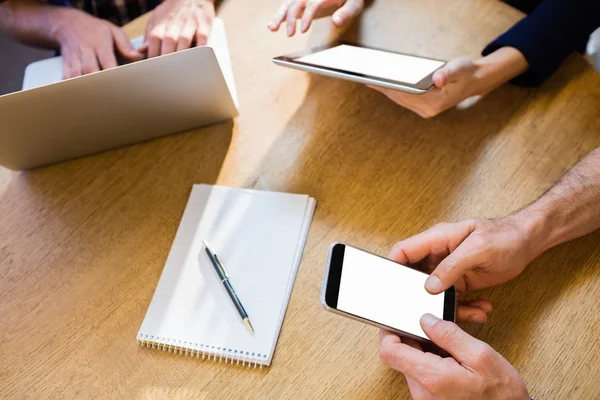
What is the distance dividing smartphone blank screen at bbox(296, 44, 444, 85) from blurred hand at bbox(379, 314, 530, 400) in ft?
1.31

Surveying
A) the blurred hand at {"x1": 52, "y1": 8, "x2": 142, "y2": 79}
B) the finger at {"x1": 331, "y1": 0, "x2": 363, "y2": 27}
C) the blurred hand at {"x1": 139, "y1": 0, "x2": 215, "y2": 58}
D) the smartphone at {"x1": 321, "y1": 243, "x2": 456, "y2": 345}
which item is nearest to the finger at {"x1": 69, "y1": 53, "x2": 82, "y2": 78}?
the blurred hand at {"x1": 52, "y1": 8, "x2": 142, "y2": 79}

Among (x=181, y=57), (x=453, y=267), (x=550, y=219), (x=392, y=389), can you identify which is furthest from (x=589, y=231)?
(x=181, y=57)

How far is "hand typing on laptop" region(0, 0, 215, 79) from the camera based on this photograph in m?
0.98

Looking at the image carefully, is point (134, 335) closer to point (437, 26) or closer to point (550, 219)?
point (550, 219)

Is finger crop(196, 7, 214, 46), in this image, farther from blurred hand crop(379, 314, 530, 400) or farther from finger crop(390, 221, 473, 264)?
blurred hand crop(379, 314, 530, 400)

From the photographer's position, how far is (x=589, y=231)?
80cm

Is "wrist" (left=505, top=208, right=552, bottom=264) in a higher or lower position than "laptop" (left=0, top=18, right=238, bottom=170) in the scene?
lower

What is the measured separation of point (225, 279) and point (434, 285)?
317 millimetres

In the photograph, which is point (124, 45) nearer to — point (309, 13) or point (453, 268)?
point (309, 13)

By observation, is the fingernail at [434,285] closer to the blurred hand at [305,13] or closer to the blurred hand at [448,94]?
the blurred hand at [448,94]

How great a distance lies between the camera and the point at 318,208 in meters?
0.85

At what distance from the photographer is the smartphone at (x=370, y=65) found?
2.64 ft

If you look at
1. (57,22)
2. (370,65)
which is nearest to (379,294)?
(370,65)

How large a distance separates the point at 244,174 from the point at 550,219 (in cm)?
51
